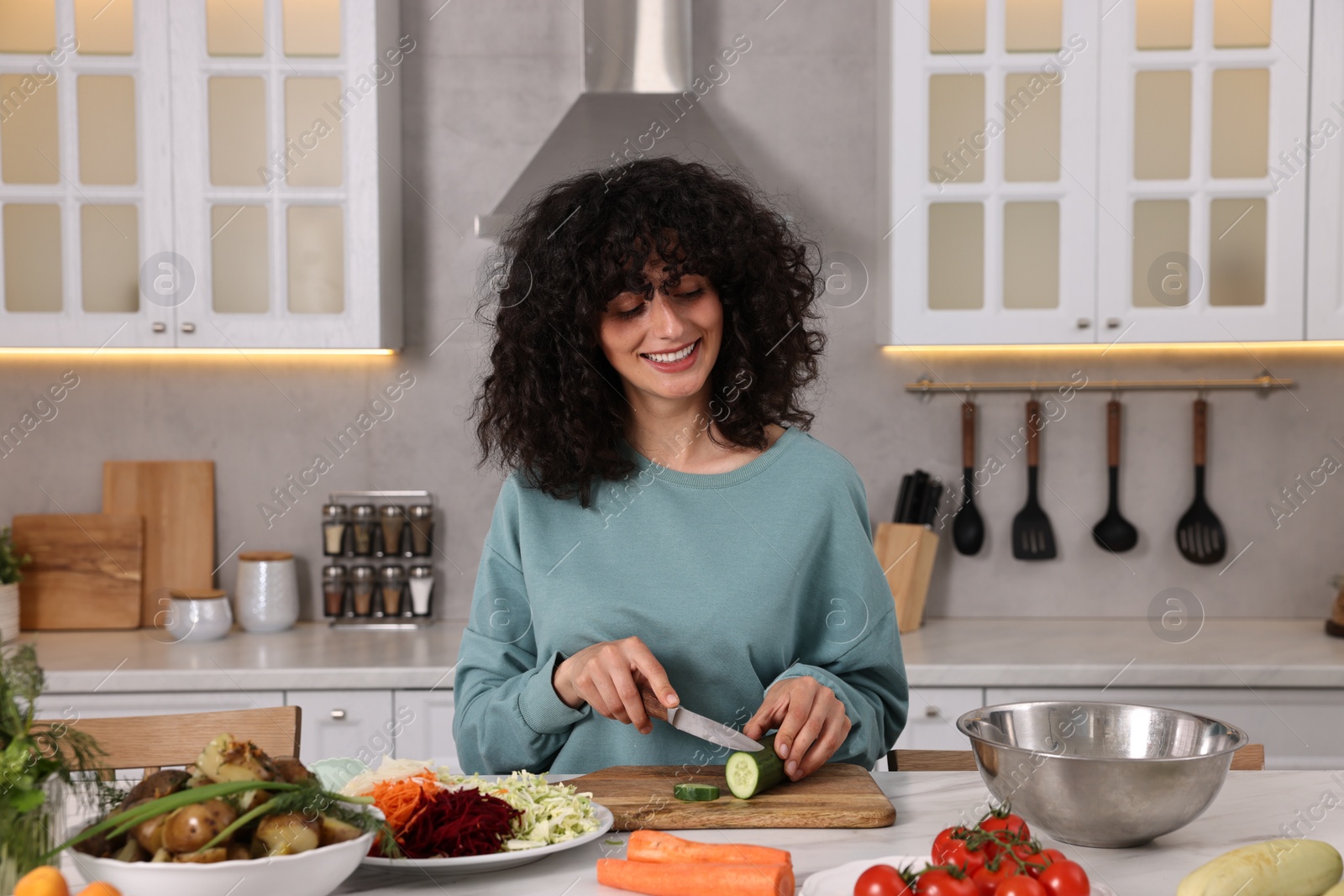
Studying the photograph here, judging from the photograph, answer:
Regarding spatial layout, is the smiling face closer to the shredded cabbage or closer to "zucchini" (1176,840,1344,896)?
the shredded cabbage

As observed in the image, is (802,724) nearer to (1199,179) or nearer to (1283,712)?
(1283,712)

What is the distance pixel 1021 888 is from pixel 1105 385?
2.25 metres

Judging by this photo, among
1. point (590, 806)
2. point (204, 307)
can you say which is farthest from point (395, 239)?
point (590, 806)

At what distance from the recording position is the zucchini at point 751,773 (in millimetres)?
1143

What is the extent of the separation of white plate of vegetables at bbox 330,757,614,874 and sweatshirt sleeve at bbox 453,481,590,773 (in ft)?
0.78

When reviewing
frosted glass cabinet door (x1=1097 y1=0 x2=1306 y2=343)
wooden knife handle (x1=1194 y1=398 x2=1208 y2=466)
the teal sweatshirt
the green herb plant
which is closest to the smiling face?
the teal sweatshirt

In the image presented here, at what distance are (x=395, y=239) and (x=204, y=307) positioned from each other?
0.49m

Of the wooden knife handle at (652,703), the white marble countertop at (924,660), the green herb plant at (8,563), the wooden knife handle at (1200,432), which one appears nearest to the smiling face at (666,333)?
the wooden knife handle at (652,703)

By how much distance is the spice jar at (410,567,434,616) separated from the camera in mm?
2818

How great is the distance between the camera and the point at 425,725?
2.37 m

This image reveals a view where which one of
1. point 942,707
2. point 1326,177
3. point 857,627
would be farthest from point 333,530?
point 1326,177

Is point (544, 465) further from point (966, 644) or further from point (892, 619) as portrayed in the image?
point (966, 644)

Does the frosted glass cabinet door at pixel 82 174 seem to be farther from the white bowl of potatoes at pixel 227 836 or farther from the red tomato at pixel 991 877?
the red tomato at pixel 991 877

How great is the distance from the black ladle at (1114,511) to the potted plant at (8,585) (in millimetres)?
2714
